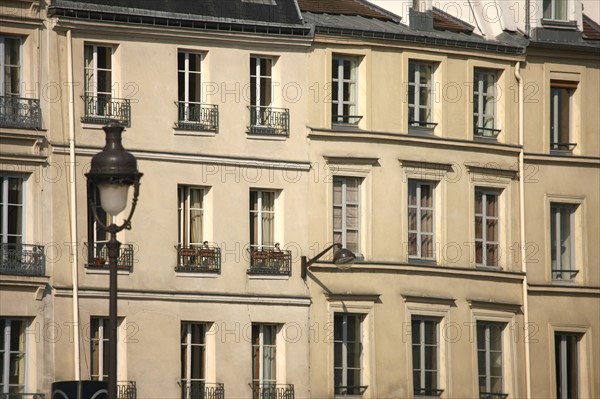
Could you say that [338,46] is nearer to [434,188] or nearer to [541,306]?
[434,188]

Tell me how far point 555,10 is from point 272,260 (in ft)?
37.7

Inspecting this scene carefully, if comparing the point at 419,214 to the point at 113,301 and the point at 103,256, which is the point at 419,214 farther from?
the point at 113,301

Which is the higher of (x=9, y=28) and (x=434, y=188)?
(x=9, y=28)

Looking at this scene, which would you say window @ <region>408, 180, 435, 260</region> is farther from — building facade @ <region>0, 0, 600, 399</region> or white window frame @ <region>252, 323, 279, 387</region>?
white window frame @ <region>252, 323, 279, 387</region>

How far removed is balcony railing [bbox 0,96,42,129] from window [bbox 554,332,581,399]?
1573 cm

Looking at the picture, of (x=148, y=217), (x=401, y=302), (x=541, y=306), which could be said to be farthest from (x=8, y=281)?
(x=541, y=306)

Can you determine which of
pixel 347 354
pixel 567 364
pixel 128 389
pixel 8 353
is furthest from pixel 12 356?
pixel 567 364

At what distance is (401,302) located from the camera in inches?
1925

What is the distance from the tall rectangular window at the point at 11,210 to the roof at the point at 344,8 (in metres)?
9.27

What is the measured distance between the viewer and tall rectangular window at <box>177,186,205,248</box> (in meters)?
46.7

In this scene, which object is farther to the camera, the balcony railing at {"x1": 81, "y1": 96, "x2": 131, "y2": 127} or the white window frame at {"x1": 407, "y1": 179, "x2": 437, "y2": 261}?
the white window frame at {"x1": 407, "y1": 179, "x2": 437, "y2": 261}

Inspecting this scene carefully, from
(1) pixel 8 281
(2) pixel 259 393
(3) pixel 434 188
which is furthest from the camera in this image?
(3) pixel 434 188

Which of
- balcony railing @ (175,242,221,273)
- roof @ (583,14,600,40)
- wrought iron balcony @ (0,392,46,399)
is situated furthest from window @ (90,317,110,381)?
roof @ (583,14,600,40)

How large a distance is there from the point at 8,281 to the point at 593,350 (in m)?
16.8
